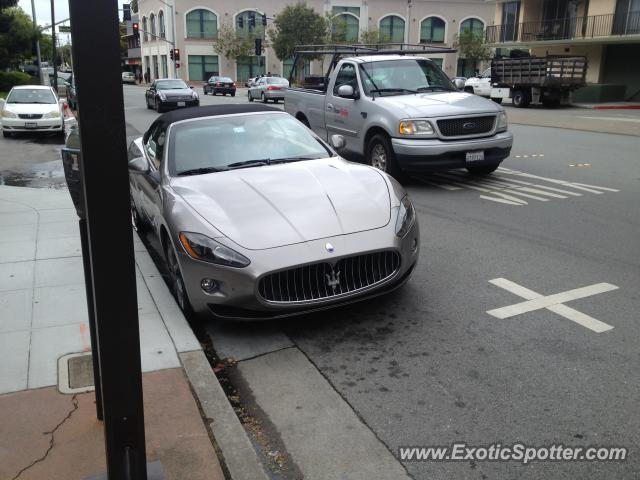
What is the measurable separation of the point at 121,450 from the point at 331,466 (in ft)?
3.84

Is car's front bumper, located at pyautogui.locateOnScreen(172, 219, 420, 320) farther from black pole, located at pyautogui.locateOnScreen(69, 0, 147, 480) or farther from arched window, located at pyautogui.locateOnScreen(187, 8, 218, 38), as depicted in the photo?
arched window, located at pyautogui.locateOnScreen(187, 8, 218, 38)

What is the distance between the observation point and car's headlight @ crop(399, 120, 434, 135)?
9133 mm

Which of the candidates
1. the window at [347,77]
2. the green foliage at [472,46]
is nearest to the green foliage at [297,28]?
the green foliage at [472,46]

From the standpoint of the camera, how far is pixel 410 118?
30.1 feet

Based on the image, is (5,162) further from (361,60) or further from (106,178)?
(106,178)

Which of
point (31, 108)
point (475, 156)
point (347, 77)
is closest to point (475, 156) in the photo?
point (475, 156)

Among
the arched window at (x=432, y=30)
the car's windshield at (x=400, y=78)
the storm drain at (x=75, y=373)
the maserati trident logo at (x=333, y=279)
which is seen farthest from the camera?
the arched window at (x=432, y=30)

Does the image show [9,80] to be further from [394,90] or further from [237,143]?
[237,143]

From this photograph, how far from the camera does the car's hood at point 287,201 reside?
14.6 ft

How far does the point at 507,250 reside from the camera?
6379 millimetres

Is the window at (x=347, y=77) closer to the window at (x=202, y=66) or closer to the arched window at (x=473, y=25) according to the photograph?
the window at (x=202, y=66)

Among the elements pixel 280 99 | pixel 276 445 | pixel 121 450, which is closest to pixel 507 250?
pixel 276 445

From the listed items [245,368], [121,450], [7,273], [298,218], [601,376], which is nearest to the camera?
[121,450]

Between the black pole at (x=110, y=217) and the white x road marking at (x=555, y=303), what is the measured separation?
326 cm
